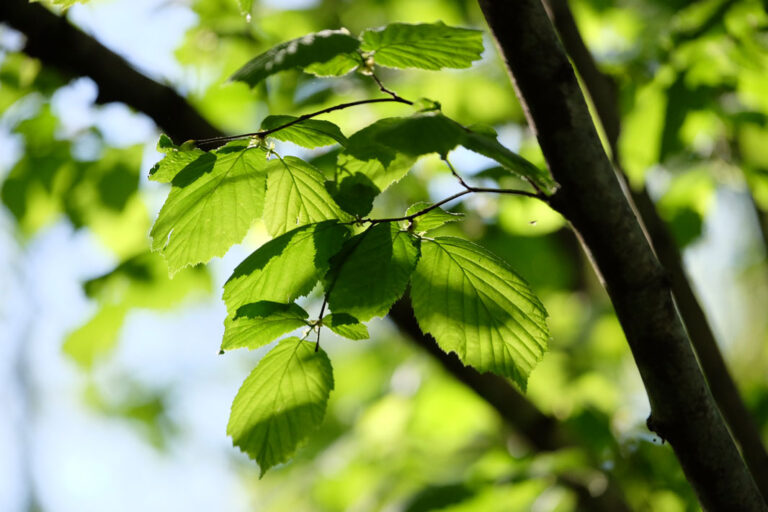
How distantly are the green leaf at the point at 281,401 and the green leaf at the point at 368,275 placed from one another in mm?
67

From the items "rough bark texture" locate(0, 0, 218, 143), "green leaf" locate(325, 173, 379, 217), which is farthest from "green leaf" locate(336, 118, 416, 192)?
"rough bark texture" locate(0, 0, 218, 143)

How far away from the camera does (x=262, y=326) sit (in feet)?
1.77

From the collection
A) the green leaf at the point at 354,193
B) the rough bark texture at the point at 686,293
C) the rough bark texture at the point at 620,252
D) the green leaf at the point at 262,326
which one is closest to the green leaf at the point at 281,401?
the green leaf at the point at 262,326

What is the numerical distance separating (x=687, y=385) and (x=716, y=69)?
932 mm

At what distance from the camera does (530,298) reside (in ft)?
1.85

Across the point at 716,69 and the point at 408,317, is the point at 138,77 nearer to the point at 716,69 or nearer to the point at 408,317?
the point at 408,317

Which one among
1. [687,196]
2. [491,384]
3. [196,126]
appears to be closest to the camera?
[196,126]

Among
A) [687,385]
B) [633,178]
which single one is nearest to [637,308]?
[687,385]

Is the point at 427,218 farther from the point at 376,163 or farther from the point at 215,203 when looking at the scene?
the point at 215,203

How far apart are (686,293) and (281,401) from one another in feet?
2.51

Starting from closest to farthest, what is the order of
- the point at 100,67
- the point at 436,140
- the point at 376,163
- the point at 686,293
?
the point at 436,140, the point at 376,163, the point at 686,293, the point at 100,67

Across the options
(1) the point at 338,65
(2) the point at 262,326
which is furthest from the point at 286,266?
(1) the point at 338,65

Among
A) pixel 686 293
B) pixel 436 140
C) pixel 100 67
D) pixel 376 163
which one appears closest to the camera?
pixel 436 140

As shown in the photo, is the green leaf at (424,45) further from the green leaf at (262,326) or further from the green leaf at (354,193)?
the green leaf at (262,326)
